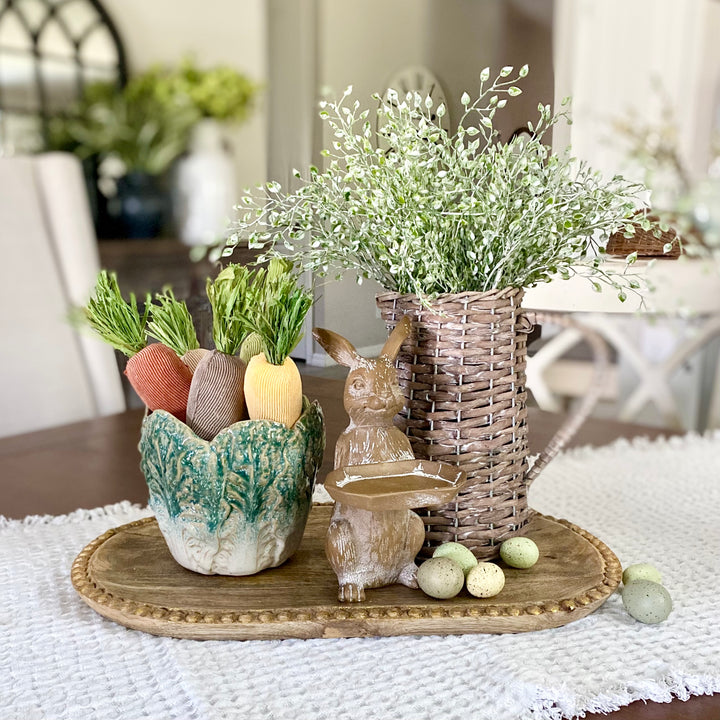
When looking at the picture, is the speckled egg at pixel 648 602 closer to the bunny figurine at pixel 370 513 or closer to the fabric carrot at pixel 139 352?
the bunny figurine at pixel 370 513

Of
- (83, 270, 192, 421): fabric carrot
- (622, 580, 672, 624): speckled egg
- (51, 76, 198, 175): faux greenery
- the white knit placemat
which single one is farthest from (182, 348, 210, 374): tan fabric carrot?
(51, 76, 198, 175): faux greenery

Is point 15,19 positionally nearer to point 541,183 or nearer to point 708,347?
point 541,183

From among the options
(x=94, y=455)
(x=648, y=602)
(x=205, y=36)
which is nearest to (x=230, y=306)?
(x=648, y=602)

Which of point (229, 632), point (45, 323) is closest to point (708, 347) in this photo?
point (45, 323)

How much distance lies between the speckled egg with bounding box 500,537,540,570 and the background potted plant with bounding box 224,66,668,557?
2 centimetres

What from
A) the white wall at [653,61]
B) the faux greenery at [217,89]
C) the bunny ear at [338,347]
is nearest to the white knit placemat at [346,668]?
the bunny ear at [338,347]

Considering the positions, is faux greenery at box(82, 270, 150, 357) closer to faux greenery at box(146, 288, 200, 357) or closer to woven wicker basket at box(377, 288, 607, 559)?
faux greenery at box(146, 288, 200, 357)

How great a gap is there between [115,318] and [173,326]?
51mm

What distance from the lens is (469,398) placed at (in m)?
0.71

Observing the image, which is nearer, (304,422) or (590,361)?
(304,422)

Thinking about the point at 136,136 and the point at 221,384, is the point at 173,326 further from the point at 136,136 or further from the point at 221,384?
the point at 136,136

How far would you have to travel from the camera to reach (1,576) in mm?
754

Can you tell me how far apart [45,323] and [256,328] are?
118cm

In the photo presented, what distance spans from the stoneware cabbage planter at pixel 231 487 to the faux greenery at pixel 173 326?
7 cm
